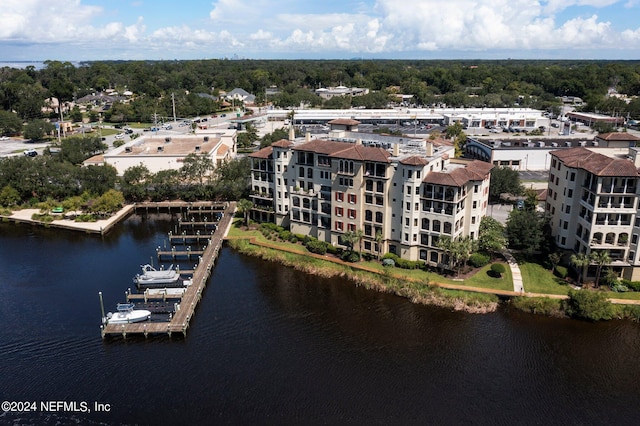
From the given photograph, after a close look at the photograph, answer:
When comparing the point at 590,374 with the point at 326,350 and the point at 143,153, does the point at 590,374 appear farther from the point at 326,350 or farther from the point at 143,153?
the point at 143,153

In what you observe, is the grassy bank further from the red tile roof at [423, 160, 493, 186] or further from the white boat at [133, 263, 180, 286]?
the red tile roof at [423, 160, 493, 186]

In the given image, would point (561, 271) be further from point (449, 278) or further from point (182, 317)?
point (182, 317)

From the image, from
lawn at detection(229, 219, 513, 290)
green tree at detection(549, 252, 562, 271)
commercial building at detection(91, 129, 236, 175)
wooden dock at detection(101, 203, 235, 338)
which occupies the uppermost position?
commercial building at detection(91, 129, 236, 175)

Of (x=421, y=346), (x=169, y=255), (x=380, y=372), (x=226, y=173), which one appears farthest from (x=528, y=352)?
(x=226, y=173)

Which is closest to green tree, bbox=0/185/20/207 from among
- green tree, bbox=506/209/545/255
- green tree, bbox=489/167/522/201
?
green tree, bbox=506/209/545/255

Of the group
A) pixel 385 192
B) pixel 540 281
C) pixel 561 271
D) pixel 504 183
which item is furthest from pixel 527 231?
pixel 504 183
